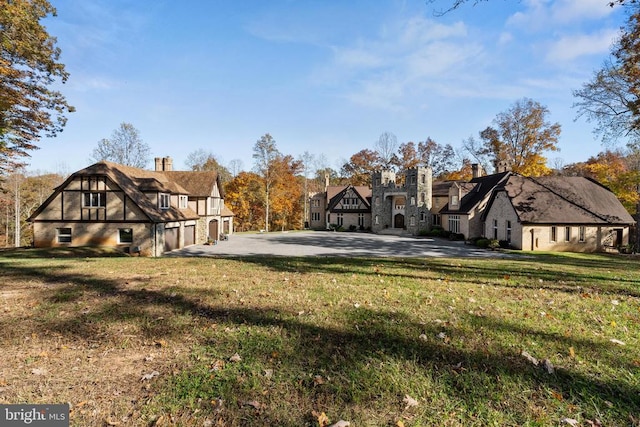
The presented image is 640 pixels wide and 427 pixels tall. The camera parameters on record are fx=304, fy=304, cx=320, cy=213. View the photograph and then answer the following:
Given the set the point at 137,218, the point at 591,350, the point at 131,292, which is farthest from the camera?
the point at 137,218

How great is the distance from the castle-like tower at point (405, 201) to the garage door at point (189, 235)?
25.2 meters

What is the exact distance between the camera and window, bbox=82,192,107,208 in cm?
2414

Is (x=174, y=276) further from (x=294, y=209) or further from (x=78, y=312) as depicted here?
(x=294, y=209)

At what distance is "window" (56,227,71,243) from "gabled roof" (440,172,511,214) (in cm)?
3724

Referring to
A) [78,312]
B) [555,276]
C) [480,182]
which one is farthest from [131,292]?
[480,182]

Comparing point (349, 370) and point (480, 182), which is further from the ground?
point (480, 182)

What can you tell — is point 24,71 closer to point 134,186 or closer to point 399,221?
point 134,186

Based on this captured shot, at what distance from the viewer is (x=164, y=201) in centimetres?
2691

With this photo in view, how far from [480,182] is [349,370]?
3844cm

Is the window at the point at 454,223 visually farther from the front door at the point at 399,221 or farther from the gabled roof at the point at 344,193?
the gabled roof at the point at 344,193

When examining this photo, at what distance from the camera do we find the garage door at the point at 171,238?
83.8 ft

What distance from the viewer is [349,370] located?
4117 mm

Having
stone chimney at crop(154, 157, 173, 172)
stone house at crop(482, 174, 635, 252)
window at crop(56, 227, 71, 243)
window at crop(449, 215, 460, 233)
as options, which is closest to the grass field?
window at crop(56, 227, 71, 243)

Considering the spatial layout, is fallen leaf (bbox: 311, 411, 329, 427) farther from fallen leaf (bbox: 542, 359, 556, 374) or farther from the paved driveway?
the paved driveway
